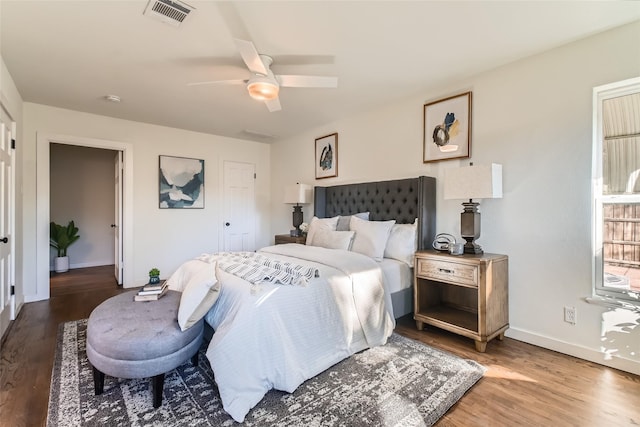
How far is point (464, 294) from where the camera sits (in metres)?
3.01

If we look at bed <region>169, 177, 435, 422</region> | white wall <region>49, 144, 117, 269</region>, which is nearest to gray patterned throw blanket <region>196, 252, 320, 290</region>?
bed <region>169, 177, 435, 422</region>

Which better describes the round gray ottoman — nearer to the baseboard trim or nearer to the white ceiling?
the white ceiling

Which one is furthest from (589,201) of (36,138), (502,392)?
(36,138)

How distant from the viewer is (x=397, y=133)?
3.62 m

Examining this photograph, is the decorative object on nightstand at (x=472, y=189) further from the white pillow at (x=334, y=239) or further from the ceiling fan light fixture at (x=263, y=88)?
the ceiling fan light fixture at (x=263, y=88)

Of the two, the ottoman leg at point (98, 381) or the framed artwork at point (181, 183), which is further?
the framed artwork at point (181, 183)

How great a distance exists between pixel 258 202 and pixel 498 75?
4.28 metres

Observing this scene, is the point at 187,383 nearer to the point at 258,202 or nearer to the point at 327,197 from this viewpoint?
the point at 327,197

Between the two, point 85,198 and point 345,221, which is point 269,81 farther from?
point 85,198

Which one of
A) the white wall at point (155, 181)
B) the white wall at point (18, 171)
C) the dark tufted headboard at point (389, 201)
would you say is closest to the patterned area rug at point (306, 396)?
the dark tufted headboard at point (389, 201)

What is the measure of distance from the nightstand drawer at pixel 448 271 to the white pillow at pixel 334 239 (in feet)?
2.60

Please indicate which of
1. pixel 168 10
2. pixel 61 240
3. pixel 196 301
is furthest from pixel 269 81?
pixel 61 240

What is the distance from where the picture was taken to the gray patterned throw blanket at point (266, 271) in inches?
83.2

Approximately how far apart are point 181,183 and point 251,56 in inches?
132
